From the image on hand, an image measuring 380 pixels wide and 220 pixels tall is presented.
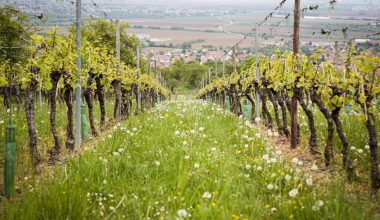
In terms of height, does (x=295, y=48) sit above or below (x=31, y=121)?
above

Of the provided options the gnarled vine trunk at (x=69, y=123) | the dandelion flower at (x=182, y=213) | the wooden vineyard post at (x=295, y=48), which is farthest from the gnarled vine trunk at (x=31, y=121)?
the wooden vineyard post at (x=295, y=48)

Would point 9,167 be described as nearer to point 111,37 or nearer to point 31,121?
point 31,121

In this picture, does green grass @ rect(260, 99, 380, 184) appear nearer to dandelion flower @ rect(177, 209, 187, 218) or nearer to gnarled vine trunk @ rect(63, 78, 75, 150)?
dandelion flower @ rect(177, 209, 187, 218)

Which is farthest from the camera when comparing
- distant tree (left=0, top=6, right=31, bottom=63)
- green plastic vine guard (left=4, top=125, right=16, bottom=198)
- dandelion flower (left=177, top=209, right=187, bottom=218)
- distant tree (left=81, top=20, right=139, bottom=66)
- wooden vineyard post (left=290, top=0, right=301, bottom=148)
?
distant tree (left=81, top=20, right=139, bottom=66)

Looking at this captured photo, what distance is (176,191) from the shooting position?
5.79 metres

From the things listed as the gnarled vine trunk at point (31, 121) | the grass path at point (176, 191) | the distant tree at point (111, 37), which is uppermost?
the distant tree at point (111, 37)

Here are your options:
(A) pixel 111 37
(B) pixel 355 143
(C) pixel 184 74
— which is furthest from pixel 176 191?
(C) pixel 184 74

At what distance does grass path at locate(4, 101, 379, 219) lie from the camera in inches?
188

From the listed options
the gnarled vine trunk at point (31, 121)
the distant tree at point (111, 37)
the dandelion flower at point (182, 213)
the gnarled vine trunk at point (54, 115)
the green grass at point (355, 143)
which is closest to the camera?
the dandelion flower at point (182, 213)

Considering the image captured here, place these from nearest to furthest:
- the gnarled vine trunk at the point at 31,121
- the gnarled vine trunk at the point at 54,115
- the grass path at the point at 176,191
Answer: the grass path at the point at 176,191 < the gnarled vine trunk at the point at 31,121 < the gnarled vine trunk at the point at 54,115

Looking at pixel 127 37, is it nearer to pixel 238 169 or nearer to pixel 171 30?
pixel 238 169

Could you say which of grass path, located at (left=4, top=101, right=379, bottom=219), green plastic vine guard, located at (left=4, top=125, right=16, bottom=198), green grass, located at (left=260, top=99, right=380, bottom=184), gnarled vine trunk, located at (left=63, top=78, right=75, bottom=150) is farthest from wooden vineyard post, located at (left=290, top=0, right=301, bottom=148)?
green plastic vine guard, located at (left=4, top=125, right=16, bottom=198)

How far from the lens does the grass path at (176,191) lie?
4.79m

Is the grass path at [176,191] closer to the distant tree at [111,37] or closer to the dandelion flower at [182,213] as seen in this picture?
the dandelion flower at [182,213]
